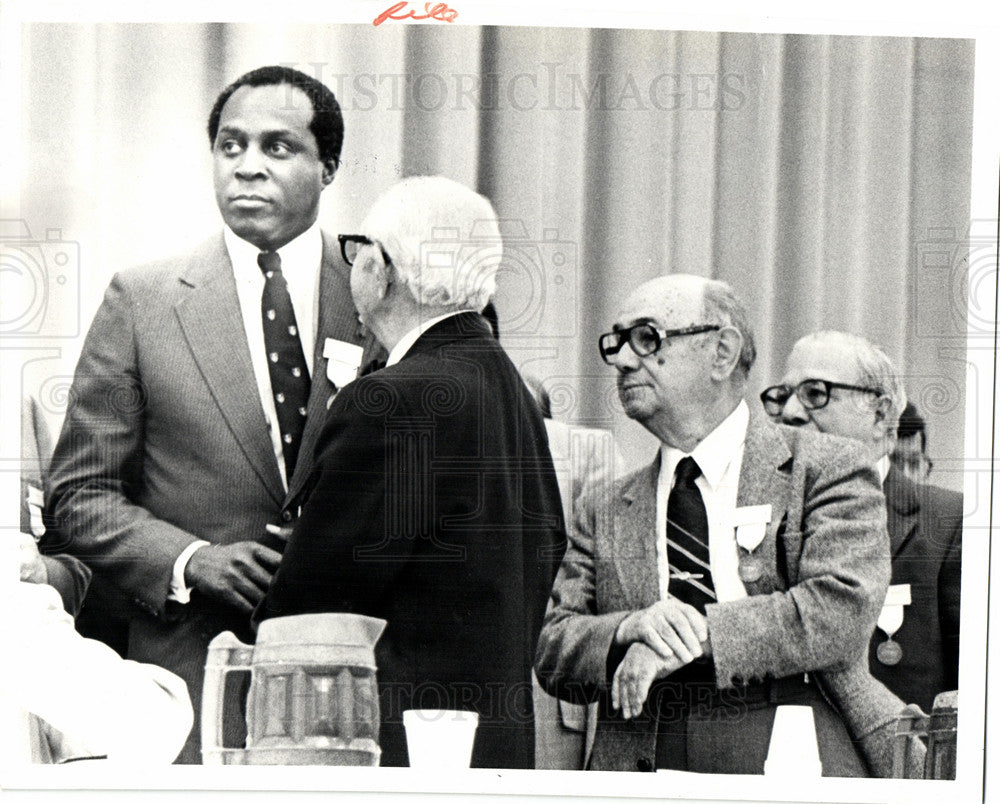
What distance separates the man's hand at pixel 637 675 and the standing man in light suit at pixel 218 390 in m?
1.26

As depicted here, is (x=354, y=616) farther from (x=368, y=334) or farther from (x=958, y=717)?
(x=958, y=717)

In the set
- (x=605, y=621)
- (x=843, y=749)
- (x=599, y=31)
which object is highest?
(x=599, y=31)

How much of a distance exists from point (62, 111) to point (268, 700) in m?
2.19

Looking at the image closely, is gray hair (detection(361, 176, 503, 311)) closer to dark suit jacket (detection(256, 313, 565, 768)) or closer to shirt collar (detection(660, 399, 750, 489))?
dark suit jacket (detection(256, 313, 565, 768))

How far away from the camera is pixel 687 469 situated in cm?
418

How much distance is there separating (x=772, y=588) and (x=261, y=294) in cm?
206

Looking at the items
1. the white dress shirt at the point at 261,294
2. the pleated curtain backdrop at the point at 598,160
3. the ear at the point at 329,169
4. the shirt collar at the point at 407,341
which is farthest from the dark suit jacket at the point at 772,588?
the ear at the point at 329,169

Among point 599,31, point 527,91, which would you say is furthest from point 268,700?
point 599,31

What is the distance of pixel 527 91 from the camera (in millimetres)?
4227

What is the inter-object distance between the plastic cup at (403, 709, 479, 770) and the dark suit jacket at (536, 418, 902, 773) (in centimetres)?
32

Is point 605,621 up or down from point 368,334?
down

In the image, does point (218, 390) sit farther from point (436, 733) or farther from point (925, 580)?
point (925, 580)
